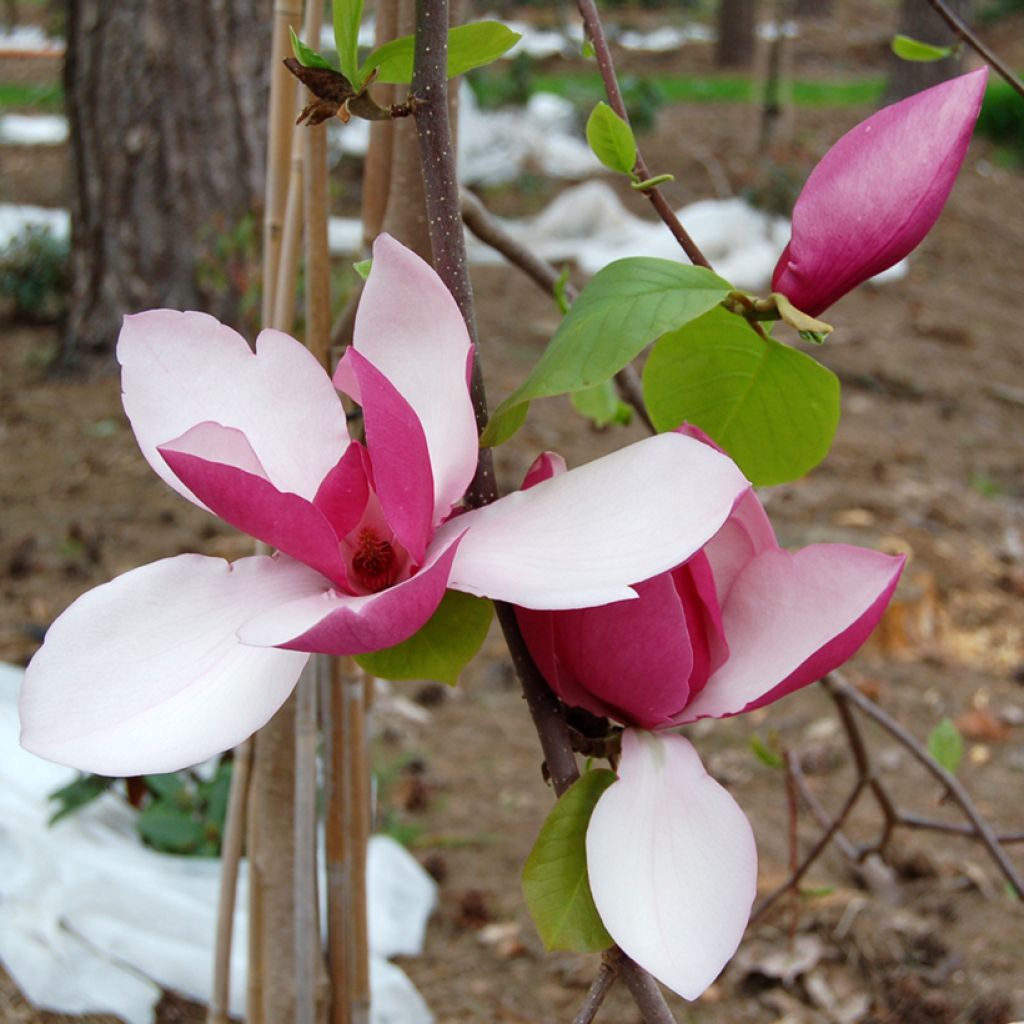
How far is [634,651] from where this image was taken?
0.38 m

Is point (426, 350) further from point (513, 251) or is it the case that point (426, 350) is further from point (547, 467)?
point (513, 251)

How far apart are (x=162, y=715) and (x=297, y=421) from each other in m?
0.11

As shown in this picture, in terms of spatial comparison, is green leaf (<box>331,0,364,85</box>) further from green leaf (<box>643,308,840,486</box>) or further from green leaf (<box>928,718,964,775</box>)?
green leaf (<box>928,718,964,775</box>)

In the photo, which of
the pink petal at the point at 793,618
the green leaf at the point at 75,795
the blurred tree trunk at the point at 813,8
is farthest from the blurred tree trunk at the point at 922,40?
the blurred tree trunk at the point at 813,8

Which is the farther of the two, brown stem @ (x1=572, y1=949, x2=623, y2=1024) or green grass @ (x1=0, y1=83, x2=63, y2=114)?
green grass @ (x1=0, y1=83, x2=63, y2=114)

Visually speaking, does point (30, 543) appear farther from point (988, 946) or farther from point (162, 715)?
point (162, 715)

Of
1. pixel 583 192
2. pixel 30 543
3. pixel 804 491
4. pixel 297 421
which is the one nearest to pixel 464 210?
pixel 297 421

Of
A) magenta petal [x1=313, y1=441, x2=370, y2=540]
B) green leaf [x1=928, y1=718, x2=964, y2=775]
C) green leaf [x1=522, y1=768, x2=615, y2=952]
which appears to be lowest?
green leaf [x1=928, y1=718, x2=964, y2=775]

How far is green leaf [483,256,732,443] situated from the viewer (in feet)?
1.25

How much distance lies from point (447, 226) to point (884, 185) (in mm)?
136

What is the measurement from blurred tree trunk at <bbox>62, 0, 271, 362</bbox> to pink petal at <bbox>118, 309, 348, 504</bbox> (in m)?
2.76

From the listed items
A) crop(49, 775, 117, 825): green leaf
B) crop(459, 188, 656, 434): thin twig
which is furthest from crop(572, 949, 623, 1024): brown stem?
crop(49, 775, 117, 825): green leaf

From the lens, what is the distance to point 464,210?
68cm

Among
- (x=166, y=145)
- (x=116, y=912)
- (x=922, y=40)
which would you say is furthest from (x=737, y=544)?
(x=922, y=40)
